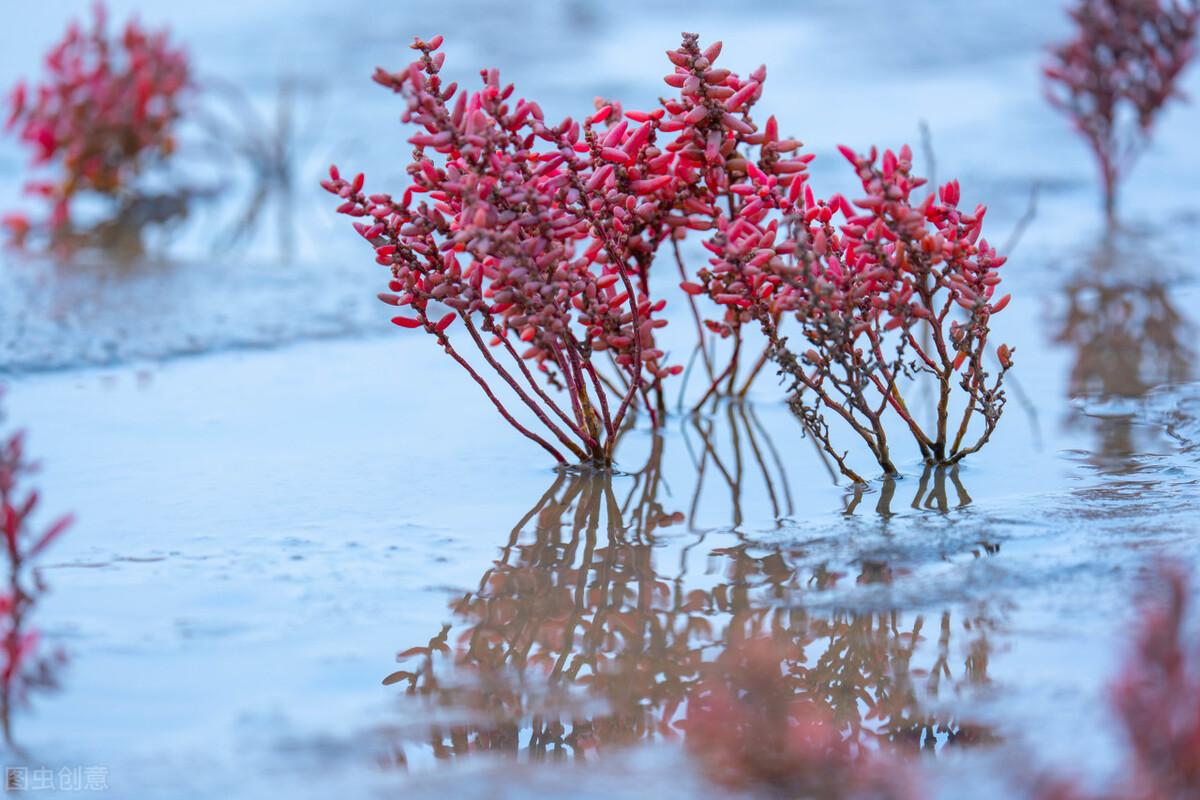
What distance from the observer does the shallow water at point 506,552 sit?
2.34 m

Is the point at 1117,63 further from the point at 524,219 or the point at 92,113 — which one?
the point at 92,113

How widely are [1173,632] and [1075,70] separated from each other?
5.81 m

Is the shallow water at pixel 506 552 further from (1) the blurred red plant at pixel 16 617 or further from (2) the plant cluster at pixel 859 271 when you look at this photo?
(2) the plant cluster at pixel 859 271

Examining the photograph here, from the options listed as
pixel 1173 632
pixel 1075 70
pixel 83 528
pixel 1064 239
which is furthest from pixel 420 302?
pixel 1075 70

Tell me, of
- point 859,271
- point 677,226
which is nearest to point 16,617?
point 677,226

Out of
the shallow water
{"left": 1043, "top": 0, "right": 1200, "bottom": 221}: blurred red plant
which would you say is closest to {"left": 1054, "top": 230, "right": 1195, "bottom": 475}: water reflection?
the shallow water

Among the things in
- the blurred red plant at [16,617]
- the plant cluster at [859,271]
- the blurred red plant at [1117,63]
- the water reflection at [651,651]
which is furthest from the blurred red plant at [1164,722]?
the blurred red plant at [1117,63]

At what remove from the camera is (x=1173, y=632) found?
6.12 feet

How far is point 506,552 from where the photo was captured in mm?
3189

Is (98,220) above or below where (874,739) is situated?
above

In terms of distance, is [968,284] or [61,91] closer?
[968,284]

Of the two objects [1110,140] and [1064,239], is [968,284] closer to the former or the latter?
[1064,239]

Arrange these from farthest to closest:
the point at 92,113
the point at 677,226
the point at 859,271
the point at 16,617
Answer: the point at 92,113
the point at 677,226
the point at 859,271
the point at 16,617

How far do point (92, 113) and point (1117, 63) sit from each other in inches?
218
